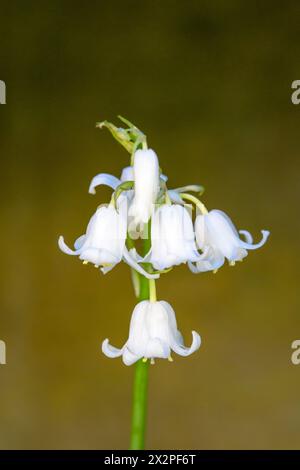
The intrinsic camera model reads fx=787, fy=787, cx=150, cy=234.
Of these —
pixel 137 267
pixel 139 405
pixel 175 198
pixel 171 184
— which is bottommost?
pixel 139 405

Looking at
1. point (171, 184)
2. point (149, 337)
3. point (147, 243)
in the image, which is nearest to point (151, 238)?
point (147, 243)

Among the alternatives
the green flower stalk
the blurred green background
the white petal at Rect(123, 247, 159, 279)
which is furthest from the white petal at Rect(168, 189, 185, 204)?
the blurred green background

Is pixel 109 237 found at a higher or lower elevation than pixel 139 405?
higher

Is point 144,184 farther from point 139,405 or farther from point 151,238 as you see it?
point 139,405

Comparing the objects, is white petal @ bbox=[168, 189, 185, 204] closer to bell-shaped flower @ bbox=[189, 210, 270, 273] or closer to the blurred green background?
bell-shaped flower @ bbox=[189, 210, 270, 273]

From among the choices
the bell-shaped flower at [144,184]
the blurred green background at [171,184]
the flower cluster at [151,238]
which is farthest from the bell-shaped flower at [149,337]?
the blurred green background at [171,184]

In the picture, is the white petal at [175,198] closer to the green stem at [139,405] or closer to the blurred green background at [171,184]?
the green stem at [139,405]
